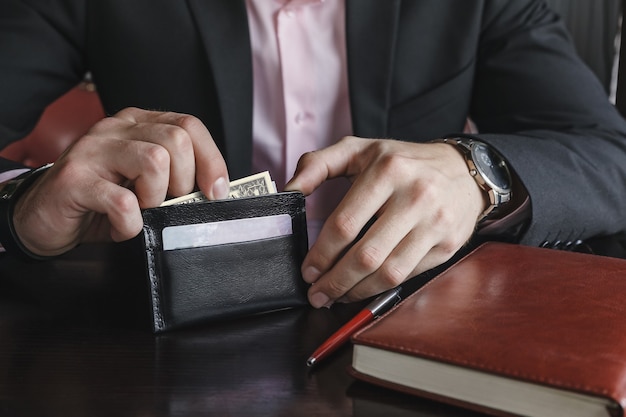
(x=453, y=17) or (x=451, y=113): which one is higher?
(x=453, y=17)

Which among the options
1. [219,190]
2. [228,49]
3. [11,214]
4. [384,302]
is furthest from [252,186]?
[228,49]

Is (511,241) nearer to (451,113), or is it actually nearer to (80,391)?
(451,113)

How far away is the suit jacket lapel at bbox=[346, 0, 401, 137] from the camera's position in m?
1.09

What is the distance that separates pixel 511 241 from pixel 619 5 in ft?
2.44

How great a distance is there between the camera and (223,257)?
2.07 feet

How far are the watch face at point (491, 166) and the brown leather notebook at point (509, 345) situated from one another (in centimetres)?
20

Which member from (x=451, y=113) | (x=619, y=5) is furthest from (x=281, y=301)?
(x=619, y=5)

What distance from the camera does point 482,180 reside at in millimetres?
803

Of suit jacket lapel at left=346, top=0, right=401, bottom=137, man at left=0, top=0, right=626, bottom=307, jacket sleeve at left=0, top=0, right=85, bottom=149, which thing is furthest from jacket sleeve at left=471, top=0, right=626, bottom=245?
jacket sleeve at left=0, top=0, right=85, bottom=149

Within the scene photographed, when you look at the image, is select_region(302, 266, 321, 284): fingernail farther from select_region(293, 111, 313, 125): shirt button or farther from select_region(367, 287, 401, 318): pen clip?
select_region(293, 111, 313, 125): shirt button

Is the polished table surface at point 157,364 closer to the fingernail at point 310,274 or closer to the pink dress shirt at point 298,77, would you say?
the fingernail at point 310,274

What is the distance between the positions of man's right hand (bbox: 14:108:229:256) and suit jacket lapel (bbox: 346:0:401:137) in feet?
1.37

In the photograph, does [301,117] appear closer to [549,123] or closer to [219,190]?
[549,123]

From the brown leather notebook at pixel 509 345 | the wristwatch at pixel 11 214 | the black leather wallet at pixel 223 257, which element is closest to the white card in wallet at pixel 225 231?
the black leather wallet at pixel 223 257
